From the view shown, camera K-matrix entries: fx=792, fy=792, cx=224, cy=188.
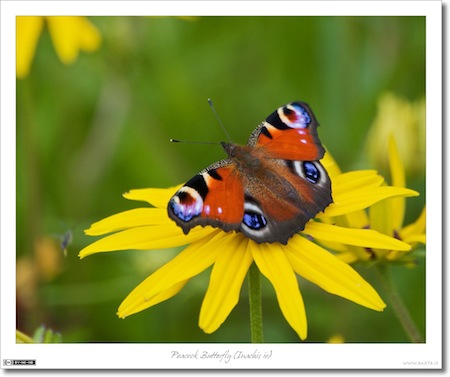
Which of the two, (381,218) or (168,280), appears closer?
(168,280)

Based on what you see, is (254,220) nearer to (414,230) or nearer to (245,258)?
(245,258)

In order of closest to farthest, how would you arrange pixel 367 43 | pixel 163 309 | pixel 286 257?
pixel 286 257 → pixel 163 309 → pixel 367 43

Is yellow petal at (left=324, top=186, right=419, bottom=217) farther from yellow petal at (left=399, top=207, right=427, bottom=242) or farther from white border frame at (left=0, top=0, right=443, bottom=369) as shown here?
white border frame at (left=0, top=0, right=443, bottom=369)

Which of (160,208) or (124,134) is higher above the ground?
(124,134)

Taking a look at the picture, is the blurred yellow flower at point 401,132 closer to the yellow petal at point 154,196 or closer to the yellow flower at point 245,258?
the yellow flower at point 245,258

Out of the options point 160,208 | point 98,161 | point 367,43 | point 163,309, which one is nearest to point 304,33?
point 367,43

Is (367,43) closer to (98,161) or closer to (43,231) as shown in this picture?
(98,161)
